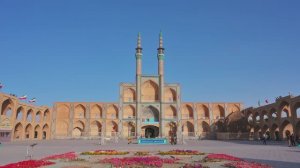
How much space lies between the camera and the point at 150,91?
5297cm

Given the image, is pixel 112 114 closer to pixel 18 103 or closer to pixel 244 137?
pixel 18 103

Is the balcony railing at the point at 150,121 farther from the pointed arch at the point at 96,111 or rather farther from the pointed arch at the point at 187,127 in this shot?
the pointed arch at the point at 96,111

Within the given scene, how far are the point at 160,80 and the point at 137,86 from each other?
4639 mm

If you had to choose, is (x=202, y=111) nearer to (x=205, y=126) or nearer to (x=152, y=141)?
(x=205, y=126)

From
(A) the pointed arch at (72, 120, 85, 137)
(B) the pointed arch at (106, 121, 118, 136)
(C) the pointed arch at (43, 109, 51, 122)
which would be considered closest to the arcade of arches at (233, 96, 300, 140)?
(B) the pointed arch at (106, 121, 118, 136)

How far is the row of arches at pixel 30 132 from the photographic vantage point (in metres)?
41.2

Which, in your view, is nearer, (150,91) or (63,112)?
(150,91)

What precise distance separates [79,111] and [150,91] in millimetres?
15086

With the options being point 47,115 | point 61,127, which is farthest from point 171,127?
point 47,115

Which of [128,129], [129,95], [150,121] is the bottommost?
[128,129]

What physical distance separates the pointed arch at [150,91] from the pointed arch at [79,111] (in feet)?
42.1

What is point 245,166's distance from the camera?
8750 mm

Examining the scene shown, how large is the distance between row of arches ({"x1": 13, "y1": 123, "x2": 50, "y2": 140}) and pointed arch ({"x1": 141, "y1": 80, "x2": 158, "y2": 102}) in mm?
19692

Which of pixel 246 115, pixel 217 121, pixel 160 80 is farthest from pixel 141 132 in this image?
pixel 246 115
